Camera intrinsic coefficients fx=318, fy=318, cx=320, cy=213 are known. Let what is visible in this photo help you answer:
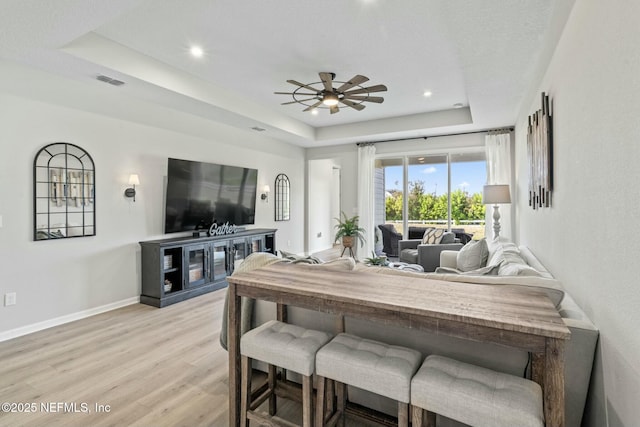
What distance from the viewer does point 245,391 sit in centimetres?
181

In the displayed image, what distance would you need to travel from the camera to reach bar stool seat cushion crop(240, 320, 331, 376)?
1614 millimetres

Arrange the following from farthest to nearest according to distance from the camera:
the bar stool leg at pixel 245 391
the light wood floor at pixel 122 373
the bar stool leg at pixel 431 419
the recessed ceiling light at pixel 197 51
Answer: the recessed ceiling light at pixel 197 51, the light wood floor at pixel 122 373, the bar stool leg at pixel 245 391, the bar stool leg at pixel 431 419

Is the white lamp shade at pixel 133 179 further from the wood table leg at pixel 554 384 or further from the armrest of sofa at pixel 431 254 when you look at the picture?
the wood table leg at pixel 554 384

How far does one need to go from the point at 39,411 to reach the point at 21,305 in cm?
172

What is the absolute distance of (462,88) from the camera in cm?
436

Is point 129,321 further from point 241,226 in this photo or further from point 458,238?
point 458,238

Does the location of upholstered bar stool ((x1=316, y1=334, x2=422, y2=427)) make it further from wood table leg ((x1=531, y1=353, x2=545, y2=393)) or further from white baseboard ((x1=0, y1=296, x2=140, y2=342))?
white baseboard ((x1=0, y1=296, x2=140, y2=342))

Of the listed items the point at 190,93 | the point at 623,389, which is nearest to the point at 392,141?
the point at 190,93

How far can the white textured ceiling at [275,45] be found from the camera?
2.34 meters

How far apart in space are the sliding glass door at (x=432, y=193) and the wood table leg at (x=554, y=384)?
529 centimetres

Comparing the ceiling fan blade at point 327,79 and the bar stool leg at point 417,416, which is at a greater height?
the ceiling fan blade at point 327,79

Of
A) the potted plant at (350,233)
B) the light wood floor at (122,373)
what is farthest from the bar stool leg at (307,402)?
the potted plant at (350,233)

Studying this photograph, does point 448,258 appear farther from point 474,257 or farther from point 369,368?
point 369,368

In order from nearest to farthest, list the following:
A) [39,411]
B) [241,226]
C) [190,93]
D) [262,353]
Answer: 1. [262,353]
2. [39,411]
3. [190,93]
4. [241,226]
